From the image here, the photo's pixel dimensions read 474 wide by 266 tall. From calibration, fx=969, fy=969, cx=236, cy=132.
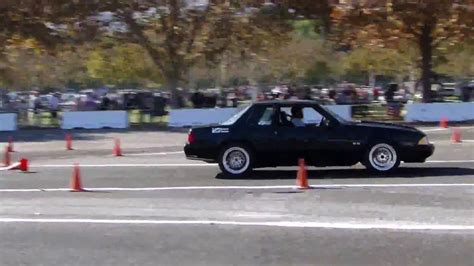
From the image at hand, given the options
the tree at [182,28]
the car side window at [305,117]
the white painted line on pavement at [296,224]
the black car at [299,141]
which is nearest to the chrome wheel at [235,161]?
the black car at [299,141]

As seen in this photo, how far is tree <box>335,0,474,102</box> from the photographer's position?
3859 cm

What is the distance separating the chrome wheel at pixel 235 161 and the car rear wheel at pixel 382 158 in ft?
7.03

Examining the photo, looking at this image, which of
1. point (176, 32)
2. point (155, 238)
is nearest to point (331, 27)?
point (176, 32)

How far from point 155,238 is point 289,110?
6780 millimetres

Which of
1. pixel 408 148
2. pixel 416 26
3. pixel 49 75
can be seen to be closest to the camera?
pixel 408 148

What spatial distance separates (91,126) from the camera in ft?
122

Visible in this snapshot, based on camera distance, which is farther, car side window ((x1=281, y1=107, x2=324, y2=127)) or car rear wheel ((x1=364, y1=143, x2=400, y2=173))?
car side window ((x1=281, y1=107, x2=324, y2=127))

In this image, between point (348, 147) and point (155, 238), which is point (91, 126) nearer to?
point (348, 147)

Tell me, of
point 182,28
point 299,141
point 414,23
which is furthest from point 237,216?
point 182,28

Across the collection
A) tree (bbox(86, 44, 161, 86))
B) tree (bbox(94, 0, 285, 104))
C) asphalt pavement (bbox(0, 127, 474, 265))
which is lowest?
asphalt pavement (bbox(0, 127, 474, 265))

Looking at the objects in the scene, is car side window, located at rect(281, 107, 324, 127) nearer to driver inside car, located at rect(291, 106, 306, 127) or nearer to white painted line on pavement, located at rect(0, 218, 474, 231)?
driver inside car, located at rect(291, 106, 306, 127)

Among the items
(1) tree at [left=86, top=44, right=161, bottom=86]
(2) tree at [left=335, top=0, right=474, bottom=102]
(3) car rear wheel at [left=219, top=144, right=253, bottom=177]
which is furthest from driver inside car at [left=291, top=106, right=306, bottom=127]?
(1) tree at [left=86, top=44, right=161, bottom=86]

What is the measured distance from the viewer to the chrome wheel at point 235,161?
17.3 m

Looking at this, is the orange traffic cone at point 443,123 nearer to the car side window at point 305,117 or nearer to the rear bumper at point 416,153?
the rear bumper at point 416,153
